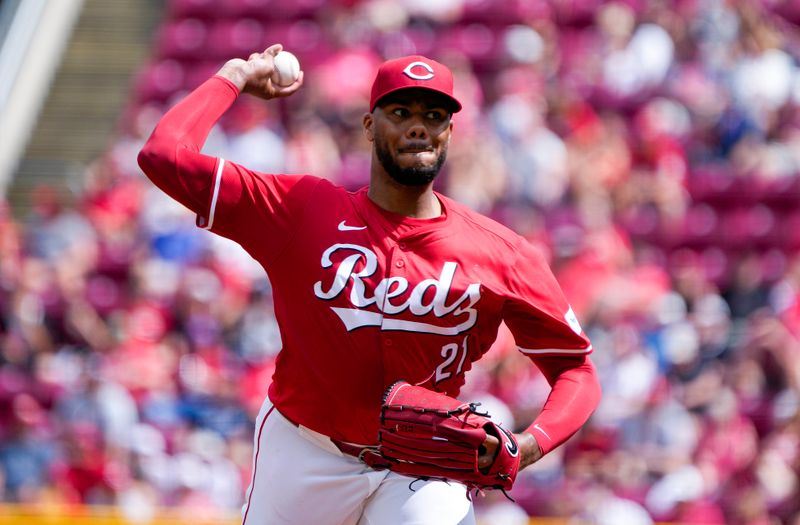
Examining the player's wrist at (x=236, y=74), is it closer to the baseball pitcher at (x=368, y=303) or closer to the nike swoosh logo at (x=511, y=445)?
the baseball pitcher at (x=368, y=303)

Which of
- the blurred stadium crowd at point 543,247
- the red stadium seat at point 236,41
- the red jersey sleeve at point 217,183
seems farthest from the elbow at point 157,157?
the red stadium seat at point 236,41

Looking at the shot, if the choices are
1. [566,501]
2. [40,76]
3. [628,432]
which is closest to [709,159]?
[628,432]

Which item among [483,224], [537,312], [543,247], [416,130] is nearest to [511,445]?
[537,312]

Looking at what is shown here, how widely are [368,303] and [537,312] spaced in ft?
1.51

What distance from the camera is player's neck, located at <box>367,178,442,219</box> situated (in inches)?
151

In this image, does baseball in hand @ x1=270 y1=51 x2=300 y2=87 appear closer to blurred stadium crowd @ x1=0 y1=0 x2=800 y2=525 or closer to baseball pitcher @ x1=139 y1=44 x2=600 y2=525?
baseball pitcher @ x1=139 y1=44 x2=600 y2=525

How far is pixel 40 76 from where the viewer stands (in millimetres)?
12250

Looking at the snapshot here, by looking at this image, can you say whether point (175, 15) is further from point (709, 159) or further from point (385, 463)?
point (385, 463)

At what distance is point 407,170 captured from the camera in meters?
3.72

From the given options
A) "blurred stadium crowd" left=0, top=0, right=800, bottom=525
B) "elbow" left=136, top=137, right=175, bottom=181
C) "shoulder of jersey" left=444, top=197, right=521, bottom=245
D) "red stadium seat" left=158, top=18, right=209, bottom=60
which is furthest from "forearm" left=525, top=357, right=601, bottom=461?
"red stadium seat" left=158, top=18, right=209, bottom=60

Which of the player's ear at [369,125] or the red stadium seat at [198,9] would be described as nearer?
the player's ear at [369,125]

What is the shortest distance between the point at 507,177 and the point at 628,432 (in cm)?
231

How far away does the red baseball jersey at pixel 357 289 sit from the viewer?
368 cm

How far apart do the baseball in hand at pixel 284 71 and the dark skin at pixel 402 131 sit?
14mm
